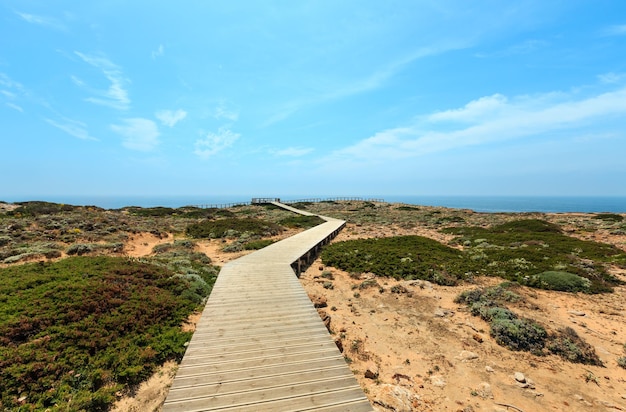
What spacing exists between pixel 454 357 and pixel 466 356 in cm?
36

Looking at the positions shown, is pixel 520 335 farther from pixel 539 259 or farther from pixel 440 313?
pixel 539 259

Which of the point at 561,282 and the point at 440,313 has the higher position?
the point at 561,282

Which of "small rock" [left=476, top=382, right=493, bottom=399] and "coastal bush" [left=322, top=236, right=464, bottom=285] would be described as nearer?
"small rock" [left=476, top=382, right=493, bottom=399]

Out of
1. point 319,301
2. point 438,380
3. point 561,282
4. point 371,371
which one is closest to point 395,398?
point 371,371

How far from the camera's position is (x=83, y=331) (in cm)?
780

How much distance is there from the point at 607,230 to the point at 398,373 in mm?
35958

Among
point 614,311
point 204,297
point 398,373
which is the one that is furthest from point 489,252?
point 204,297

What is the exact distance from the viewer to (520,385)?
22.7 feet

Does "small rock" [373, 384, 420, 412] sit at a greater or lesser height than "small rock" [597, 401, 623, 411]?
greater

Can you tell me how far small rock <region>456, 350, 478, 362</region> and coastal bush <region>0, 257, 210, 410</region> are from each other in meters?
7.98

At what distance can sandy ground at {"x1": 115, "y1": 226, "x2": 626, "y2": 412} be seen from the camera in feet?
20.8

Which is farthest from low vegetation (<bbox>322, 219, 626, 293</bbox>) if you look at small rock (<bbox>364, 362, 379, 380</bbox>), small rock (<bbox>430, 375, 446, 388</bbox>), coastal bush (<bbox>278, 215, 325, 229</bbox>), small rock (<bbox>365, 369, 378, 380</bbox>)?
coastal bush (<bbox>278, 215, 325, 229</bbox>)

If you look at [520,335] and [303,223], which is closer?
[520,335]

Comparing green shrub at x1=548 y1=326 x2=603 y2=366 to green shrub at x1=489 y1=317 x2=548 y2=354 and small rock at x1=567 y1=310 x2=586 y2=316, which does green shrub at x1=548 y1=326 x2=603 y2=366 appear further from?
small rock at x1=567 y1=310 x2=586 y2=316
